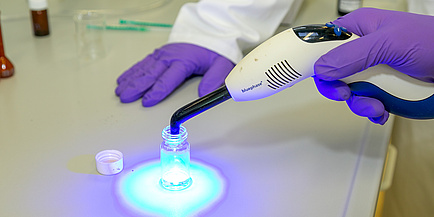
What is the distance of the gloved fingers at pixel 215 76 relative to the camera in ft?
4.00

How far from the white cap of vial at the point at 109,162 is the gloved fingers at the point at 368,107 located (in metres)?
0.47

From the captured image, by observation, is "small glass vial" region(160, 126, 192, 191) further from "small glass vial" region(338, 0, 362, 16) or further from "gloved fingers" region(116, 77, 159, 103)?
"small glass vial" region(338, 0, 362, 16)

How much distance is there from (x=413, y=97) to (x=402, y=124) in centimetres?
81

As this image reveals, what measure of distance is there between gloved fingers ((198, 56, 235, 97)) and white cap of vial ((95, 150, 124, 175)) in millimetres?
336

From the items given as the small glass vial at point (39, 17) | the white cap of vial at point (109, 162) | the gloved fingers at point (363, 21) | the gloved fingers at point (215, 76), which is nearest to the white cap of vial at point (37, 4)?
the small glass vial at point (39, 17)

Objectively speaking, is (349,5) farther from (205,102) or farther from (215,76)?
(205,102)

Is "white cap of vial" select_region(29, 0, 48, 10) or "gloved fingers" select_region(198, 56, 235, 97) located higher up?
"white cap of vial" select_region(29, 0, 48, 10)

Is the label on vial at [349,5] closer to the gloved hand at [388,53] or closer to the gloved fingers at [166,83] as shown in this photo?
the gloved fingers at [166,83]

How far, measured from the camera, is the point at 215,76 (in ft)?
4.10

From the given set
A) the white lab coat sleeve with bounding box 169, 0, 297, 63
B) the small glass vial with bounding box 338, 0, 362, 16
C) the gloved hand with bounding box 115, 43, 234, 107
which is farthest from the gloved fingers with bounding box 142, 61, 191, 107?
the small glass vial with bounding box 338, 0, 362, 16

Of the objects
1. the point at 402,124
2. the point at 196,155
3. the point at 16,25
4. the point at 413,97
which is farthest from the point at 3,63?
the point at 402,124

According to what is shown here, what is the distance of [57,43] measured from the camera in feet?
4.92

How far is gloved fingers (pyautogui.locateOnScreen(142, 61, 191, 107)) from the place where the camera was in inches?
45.9

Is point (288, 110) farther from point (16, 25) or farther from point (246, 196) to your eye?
point (16, 25)
